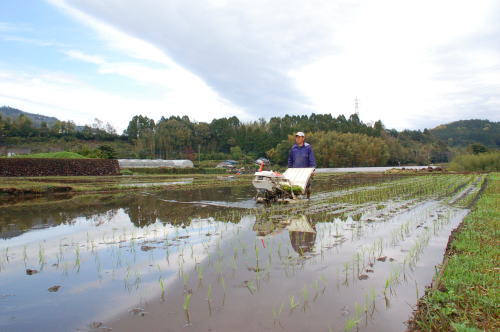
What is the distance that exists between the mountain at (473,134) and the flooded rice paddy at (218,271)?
127 metres

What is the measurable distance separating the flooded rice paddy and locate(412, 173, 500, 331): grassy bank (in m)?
0.21

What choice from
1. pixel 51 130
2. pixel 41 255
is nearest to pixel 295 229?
pixel 41 255

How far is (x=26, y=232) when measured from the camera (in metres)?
6.77

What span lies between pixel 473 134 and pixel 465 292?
148372 mm

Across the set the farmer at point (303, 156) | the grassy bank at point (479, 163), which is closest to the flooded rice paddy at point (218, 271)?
the farmer at point (303, 156)

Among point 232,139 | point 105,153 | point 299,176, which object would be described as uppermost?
point 232,139

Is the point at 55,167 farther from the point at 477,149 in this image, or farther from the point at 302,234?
the point at 477,149

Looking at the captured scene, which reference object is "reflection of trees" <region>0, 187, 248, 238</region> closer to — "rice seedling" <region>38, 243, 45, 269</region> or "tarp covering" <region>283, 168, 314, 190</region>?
"rice seedling" <region>38, 243, 45, 269</region>

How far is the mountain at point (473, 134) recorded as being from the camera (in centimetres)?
11294

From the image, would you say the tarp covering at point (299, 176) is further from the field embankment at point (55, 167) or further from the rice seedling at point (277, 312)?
the field embankment at point (55, 167)

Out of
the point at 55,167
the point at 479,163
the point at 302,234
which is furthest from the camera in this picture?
the point at 479,163

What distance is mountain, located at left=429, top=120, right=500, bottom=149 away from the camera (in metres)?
113

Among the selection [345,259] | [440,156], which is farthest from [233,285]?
[440,156]

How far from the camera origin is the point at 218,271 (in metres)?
4.31
